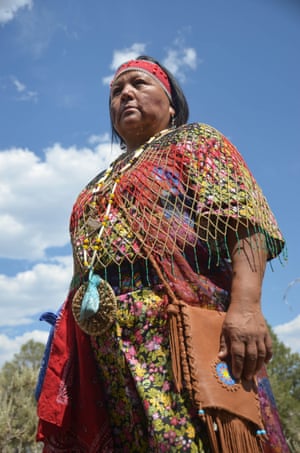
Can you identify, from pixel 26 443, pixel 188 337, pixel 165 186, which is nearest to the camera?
pixel 188 337

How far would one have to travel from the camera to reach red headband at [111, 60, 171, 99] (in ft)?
9.00

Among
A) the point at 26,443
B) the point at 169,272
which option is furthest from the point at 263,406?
the point at 26,443

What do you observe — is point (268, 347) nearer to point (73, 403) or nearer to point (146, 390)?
point (146, 390)

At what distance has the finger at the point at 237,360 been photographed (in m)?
1.65

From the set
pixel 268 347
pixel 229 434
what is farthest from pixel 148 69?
pixel 229 434

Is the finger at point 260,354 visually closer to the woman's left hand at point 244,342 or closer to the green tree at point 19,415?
the woman's left hand at point 244,342

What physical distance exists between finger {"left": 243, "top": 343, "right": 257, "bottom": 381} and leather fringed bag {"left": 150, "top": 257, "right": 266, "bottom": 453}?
0.03 meters

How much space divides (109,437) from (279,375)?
24.8 metres

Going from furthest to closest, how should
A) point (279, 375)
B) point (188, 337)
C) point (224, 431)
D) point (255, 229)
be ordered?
point (279, 375)
point (255, 229)
point (188, 337)
point (224, 431)

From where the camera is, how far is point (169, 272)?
186 centimetres

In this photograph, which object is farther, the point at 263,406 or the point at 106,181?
the point at 106,181

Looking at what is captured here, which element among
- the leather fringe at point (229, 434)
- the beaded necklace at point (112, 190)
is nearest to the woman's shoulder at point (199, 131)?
the beaded necklace at point (112, 190)

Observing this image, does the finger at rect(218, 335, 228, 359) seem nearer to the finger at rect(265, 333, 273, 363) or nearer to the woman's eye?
the finger at rect(265, 333, 273, 363)

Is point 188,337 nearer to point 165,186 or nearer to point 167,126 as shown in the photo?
point 165,186
